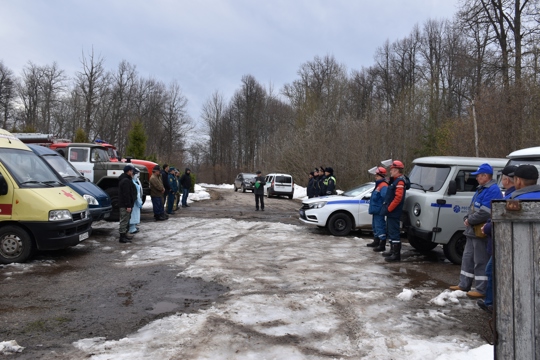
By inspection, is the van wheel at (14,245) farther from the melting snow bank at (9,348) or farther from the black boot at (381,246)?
the black boot at (381,246)

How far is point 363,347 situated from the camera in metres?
4.21

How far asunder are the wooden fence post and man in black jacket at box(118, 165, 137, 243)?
8574mm

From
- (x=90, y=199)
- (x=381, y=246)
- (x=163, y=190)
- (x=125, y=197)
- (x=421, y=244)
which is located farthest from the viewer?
(x=163, y=190)

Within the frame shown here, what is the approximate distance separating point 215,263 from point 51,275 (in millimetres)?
2744

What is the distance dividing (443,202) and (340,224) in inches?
158

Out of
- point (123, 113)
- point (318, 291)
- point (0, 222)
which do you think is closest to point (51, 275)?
point (0, 222)

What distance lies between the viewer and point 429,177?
8.65 m

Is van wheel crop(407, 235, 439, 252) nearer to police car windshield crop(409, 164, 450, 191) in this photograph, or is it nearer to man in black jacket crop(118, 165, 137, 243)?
police car windshield crop(409, 164, 450, 191)

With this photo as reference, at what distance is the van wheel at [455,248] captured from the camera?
816cm

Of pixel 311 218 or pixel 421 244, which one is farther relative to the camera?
pixel 311 218

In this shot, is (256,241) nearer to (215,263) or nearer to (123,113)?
(215,263)

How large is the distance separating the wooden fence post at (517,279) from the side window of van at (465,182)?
6.09m

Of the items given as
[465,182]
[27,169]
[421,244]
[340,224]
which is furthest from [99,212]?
[465,182]

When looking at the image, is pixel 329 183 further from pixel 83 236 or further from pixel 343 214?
pixel 83 236
